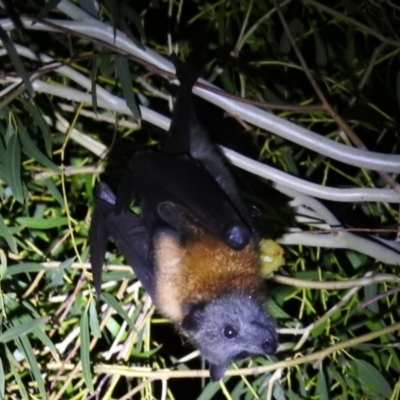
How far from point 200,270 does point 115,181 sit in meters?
0.33

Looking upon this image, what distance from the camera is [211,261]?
7.03ft

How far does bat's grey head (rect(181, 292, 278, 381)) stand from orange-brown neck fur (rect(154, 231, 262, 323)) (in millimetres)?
29

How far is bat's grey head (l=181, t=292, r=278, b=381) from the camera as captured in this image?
201 centimetres

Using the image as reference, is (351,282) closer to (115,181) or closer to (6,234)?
(115,181)

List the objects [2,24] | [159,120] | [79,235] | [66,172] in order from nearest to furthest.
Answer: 1. [2,24]
2. [159,120]
3. [66,172]
4. [79,235]

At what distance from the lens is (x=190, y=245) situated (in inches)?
84.6

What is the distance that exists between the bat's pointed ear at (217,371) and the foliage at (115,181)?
0.04m

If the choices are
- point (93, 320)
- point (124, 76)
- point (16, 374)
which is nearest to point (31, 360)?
point (16, 374)

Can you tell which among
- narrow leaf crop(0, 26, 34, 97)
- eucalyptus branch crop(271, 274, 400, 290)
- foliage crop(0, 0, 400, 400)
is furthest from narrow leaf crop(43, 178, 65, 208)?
eucalyptus branch crop(271, 274, 400, 290)

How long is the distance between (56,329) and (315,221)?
2.43 feet

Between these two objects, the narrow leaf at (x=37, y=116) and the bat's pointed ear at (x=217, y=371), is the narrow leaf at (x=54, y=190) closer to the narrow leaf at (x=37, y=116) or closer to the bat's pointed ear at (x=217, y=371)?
the narrow leaf at (x=37, y=116)

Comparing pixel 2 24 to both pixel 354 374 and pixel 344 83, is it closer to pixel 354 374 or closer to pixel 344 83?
pixel 344 83

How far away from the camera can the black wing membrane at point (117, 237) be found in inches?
80.0

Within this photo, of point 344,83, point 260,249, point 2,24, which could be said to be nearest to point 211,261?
point 260,249
